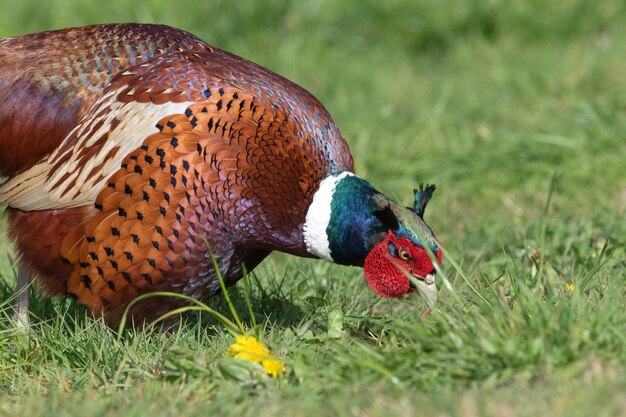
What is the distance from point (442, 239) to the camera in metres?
5.02

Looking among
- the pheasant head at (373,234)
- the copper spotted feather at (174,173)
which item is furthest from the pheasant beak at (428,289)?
the copper spotted feather at (174,173)

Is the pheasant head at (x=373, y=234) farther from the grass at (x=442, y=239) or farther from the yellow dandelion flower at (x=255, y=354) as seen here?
the yellow dandelion flower at (x=255, y=354)

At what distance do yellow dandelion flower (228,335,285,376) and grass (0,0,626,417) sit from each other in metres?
0.05

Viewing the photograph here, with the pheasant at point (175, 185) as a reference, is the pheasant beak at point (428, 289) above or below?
below

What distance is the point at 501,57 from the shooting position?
721 centimetres

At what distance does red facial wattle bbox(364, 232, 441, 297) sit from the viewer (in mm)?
3520

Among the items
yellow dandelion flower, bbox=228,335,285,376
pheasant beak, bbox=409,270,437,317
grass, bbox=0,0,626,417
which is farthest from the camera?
pheasant beak, bbox=409,270,437,317

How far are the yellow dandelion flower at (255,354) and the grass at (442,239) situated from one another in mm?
47

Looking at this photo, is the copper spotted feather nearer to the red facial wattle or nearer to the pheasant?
the pheasant

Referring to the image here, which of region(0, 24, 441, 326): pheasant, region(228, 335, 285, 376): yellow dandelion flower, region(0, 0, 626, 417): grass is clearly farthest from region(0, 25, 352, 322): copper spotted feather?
region(228, 335, 285, 376): yellow dandelion flower

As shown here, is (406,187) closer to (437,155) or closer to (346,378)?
(437,155)

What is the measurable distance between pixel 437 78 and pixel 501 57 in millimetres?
472

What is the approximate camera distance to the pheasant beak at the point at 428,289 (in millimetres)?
3471

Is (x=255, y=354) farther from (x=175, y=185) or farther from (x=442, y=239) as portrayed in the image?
(x=442, y=239)
